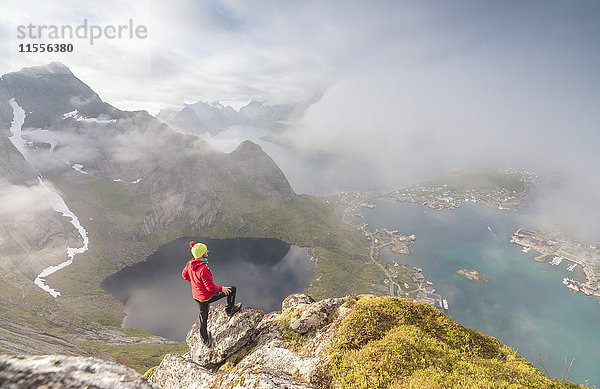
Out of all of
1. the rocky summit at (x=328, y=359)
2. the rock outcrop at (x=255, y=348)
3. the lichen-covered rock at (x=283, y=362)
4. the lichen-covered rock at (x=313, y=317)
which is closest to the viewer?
the rocky summit at (x=328, y=359)

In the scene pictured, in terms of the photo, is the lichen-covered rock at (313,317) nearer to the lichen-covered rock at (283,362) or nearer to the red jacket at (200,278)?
the lichen-covered rock at (283,362)

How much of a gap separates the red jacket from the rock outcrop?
3.37m

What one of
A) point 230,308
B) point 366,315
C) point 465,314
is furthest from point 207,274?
point 465,314

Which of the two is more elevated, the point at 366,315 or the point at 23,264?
the point at 366,315

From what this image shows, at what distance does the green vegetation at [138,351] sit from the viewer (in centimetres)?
10494

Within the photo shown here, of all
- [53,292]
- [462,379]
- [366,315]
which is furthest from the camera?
[53,292]

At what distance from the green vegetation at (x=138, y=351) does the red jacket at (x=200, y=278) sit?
120605 millimetres

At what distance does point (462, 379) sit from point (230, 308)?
14.1 metres

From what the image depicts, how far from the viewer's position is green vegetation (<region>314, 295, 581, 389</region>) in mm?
9445

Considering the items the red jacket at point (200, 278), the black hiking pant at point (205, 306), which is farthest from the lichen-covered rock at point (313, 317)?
the red jacket at point (200, 278)

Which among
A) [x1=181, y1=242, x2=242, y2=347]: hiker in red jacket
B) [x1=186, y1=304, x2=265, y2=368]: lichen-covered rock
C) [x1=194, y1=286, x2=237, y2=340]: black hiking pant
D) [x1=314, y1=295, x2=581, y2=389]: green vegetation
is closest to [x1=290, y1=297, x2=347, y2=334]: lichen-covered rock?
[x1=314, y1=295, x2=581, y2=389]: green vegetation

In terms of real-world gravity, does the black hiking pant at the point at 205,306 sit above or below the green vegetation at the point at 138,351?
above

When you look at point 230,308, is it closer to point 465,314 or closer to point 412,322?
point 412,322

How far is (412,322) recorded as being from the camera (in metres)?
13.1
